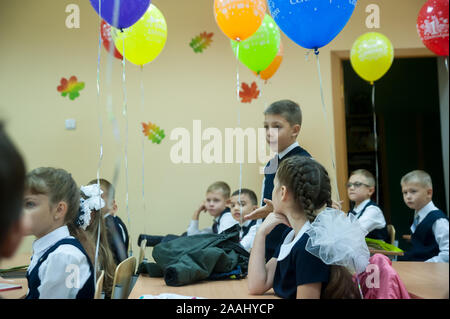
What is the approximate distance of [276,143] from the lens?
207 centimetres

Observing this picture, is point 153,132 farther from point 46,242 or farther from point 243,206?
point 46,242

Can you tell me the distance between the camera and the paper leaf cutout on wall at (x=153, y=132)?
4.15 m

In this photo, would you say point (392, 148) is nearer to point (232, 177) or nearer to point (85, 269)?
point (232, 177)

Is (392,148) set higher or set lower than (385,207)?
higher

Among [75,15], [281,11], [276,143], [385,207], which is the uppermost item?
[75,15]

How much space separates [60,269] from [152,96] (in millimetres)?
2915

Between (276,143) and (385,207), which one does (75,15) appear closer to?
(276,143)

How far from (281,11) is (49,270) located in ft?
5.11

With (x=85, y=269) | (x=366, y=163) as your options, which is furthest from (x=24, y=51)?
(x=366, y=163)

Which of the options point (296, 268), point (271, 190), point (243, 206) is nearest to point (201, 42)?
point (243, 206)
